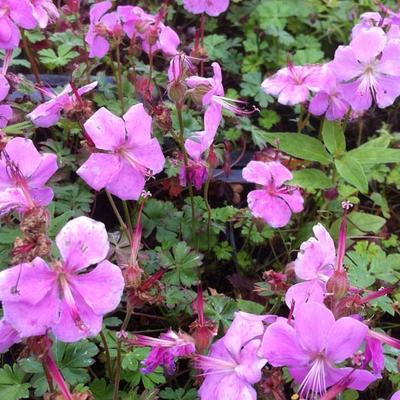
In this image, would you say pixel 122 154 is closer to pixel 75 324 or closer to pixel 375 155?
pixel 75 324

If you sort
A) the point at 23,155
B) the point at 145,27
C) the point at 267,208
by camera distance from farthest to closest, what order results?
the point at 145,27
the point at 267,208
the point at 23,155

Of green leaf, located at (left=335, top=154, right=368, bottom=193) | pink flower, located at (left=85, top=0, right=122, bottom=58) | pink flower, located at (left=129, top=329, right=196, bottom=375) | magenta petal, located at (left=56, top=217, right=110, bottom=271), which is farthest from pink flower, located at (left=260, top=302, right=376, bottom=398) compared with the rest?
pink flower, located at (left=85, top=0, right=122, bottom=58)

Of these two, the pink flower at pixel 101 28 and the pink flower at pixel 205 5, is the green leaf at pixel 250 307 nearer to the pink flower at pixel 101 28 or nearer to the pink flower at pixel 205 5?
the pink flower at pixel 101 28

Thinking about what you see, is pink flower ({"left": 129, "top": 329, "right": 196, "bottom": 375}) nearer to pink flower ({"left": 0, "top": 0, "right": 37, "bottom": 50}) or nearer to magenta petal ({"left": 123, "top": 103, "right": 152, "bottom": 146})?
magenta petal ({"left": 123, "top": 103, "right": 152, "bottom": 146})

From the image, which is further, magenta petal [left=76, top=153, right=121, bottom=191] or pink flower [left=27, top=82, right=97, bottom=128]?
pink flower [left=27, top=82, right=97, bottom=128]

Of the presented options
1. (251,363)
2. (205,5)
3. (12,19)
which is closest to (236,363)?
(251,363)

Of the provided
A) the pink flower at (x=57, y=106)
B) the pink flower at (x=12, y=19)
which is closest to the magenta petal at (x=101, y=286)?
the pink flower at (x=57, y=106)
